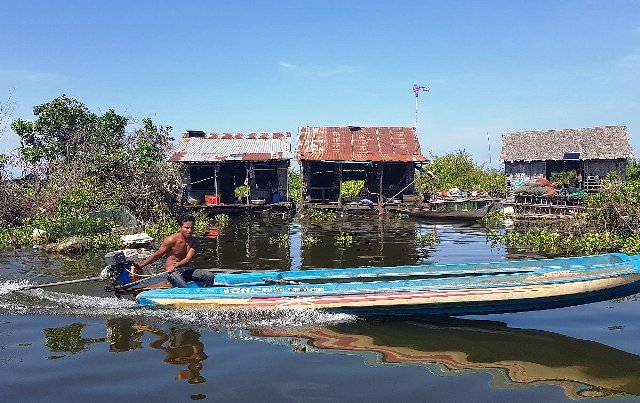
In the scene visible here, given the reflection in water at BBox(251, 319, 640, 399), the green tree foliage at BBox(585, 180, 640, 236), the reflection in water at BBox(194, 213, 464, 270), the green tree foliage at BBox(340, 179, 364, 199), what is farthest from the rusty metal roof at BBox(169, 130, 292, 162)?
the reflection in water at BBox(251, 319, 640, 399)

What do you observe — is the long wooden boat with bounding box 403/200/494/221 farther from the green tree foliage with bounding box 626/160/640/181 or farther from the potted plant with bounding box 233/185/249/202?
the green tree foliage with bounding box 626/160/640/181

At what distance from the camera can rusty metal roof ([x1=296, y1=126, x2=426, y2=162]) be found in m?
26.9

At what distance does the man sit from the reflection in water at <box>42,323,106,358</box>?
1309 mm

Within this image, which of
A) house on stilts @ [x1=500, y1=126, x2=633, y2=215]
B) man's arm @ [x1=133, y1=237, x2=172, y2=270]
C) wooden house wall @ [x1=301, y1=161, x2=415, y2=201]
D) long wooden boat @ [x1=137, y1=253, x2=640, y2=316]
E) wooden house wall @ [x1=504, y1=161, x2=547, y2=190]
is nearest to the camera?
long wooden boat @ [x1=137, y1=253, x2=640, y2=316]

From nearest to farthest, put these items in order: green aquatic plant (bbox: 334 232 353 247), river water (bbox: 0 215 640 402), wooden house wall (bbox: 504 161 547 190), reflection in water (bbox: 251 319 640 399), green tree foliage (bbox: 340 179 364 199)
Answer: river water (bbox: 0 215 640 402)
reflection in water (bbox: 251 319 640 399)
green aquatic plant (bbox: 334 232 353 247)
green tree foliage (bbox: 340 179 364 199)
wooden house wall (bbox: 504 161 547 190)

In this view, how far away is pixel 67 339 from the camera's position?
6605 mm

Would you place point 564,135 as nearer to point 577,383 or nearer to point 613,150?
point 613,150

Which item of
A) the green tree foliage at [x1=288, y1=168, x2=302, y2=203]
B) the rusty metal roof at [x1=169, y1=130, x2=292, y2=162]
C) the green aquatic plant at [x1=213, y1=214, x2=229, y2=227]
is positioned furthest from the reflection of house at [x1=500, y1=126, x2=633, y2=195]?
the green aquatic plant at [x1=213, y1=214, x2=229, y2=227]

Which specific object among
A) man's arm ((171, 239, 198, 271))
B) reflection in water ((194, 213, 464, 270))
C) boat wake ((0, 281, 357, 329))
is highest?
man's arm ((171, 239, 198, 271))

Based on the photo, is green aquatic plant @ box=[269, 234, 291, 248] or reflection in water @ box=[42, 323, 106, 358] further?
green aquatic plant @ box=[269, 234, 291, 248]

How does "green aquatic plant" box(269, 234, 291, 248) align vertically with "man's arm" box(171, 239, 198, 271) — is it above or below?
below

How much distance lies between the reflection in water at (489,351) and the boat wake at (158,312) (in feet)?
0.72

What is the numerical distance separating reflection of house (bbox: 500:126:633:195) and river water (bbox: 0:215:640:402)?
2308cm

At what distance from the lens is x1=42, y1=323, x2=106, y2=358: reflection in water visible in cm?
625
